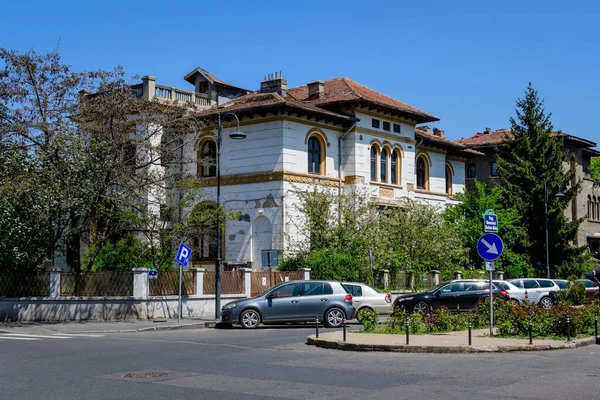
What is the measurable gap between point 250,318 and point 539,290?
1598 cm

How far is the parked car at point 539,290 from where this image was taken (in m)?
33.9

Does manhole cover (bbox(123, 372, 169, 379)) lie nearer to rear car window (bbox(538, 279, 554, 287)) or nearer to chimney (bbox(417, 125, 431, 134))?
rear car window (bbox(538, 279, 554, 287))

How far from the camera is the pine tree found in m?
54.1

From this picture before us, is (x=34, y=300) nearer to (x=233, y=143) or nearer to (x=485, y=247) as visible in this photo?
(x=233, y=143)

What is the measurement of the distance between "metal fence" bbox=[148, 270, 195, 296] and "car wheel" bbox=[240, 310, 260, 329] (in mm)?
6075

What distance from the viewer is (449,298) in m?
28.6

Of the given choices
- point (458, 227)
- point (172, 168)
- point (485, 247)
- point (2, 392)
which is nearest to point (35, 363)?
point (2, 392)

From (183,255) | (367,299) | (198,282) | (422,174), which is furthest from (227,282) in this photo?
(422,174)

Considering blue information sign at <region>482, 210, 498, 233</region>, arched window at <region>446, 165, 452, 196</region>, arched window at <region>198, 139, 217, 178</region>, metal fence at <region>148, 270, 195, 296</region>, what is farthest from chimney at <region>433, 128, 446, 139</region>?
blue information sign at <region>482, 210, 498, 233</region>

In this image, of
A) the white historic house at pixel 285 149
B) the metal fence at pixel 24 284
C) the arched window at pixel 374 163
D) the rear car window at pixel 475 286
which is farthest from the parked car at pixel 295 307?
the arched window at pixel 374 163

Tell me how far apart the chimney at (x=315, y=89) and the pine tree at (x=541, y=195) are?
17.7 metres

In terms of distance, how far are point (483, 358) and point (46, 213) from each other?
772 inches

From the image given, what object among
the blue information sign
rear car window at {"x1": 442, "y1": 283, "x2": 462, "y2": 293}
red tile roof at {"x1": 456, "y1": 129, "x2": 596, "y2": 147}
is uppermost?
red tile roof at {"x1": 456, "y1": 129, "x2": 596, "y2": 147}

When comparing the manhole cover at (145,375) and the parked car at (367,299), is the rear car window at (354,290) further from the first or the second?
the manhole cover at (145,375)
